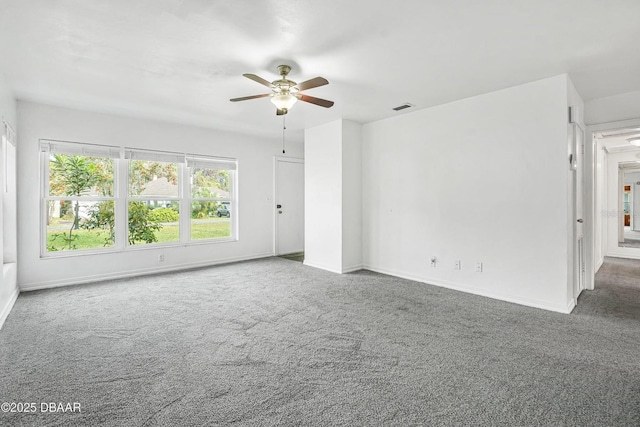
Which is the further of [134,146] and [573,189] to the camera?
[134,146]

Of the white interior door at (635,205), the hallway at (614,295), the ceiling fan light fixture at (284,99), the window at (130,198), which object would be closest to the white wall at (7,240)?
the window at (130,198)

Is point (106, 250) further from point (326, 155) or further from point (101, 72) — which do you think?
point (326, 155)

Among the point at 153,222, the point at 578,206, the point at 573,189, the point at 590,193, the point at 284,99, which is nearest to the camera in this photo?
the point at 284,99

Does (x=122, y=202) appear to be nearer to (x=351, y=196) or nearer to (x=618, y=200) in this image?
(x=351, y=196)

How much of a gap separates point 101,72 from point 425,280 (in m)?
4.52

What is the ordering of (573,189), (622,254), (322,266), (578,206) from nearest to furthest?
A: (573,189) → (578,206) → (322,266) → (622,254)

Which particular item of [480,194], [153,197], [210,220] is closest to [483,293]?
[480,194]

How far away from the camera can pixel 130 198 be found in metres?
4.88

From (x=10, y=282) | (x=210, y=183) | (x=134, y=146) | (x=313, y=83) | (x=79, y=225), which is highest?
(x=313, y=83)

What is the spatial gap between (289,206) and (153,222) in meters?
2.68

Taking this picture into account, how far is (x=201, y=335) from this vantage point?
2.71 metres

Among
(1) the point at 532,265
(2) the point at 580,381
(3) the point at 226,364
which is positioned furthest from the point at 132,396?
(1) the point at 532,265

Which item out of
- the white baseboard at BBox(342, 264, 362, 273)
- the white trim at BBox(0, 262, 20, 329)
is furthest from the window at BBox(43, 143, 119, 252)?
the white baseboard at BBox(342, 264, 362, 273)

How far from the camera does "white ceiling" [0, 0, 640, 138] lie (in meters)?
2.15
